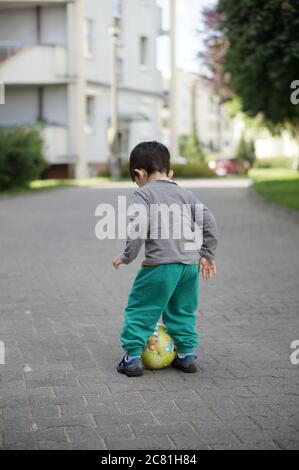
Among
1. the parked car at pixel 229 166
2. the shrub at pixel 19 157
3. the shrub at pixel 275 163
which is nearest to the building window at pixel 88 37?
the shrub at pixel 19 157

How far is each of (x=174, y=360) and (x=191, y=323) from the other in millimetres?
282

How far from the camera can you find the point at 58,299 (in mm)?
8430

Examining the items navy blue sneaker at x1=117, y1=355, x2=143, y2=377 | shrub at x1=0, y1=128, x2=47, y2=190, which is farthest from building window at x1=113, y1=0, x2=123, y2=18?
navy blue sneaker at x1=117, y1=355, x2=143, y2=377

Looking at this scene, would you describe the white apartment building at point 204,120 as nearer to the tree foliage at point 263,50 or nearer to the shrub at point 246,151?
the shrub at point 246,151

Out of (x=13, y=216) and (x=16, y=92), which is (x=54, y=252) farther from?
(x=16, y=92)

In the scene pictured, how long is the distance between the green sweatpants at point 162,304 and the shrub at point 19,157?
19.9 metres

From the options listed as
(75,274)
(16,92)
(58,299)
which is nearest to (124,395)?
(58,299)

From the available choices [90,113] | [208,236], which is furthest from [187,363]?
[90,113]

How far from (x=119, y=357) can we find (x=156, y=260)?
3.13 ft

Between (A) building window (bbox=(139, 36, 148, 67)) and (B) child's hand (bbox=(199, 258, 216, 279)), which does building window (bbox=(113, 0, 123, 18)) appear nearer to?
(A) building window (bbox=(139, 36, 148, 67))

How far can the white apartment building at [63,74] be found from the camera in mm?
36125

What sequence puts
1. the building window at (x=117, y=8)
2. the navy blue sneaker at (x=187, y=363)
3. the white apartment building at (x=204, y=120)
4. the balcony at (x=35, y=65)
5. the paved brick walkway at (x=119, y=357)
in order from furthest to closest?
1. the white apartment building at (x=204, y=120)
2. the building window at (x=117, y=8)
3. the balcony at (x=35, y=65)
4. the navy blue sneaker at (x=187, y=363)
5. the paved brick walkway at (x=119, y=357)

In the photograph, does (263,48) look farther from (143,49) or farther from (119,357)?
(143,49)

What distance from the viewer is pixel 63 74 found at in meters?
36.3
